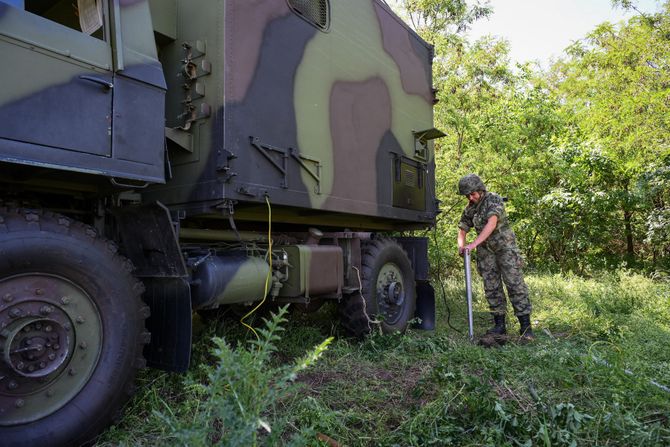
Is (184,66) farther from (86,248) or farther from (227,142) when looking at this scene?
(86,248)

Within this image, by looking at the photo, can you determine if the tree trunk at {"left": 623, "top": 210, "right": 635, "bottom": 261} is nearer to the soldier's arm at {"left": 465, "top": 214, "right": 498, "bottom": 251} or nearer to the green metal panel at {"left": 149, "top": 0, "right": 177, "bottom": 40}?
the soldier's arm at {"left": 465, "top": 214, "right": 498, "bottom": 251}

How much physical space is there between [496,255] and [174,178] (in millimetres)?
3605

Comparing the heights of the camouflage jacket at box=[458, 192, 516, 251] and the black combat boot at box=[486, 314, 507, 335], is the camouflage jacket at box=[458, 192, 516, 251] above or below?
above

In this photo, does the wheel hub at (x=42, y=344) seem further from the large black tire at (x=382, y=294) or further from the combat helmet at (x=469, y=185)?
the combat helmet at (x=469, y=185)

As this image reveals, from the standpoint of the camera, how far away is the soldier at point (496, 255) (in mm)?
5199

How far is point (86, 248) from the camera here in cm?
241

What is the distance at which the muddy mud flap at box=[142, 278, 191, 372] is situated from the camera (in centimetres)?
282

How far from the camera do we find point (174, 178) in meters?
3.40

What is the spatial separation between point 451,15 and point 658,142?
623 centimetres

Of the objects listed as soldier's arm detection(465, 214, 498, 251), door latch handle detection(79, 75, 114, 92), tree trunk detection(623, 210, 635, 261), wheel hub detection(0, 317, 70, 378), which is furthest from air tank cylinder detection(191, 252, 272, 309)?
tree trunk detection(623, 210, 635, 261)

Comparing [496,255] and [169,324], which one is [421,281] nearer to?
[496,255]

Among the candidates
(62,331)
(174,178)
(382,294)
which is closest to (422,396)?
(62,331)

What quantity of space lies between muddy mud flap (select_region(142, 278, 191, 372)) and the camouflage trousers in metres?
3.59

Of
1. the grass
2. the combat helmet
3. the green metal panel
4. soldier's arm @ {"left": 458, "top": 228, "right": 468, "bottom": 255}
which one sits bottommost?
the grass
